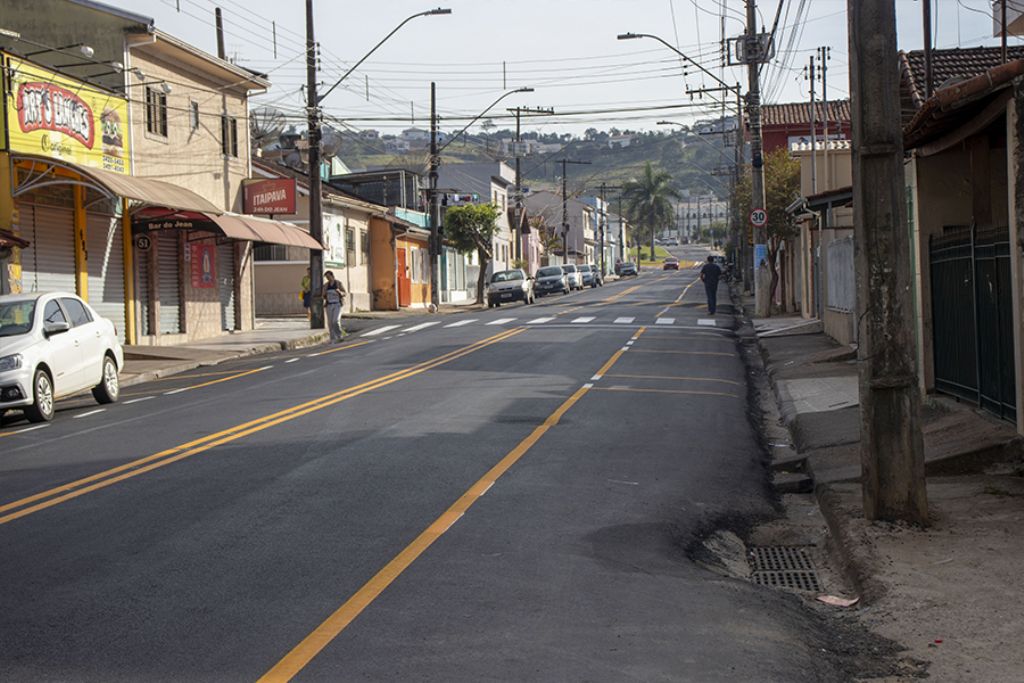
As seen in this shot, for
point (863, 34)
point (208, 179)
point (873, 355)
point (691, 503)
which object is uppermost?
point (208, 179)

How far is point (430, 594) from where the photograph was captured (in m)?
6.38

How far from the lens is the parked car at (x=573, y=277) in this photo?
73.8 meters

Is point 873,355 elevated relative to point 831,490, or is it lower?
elevated

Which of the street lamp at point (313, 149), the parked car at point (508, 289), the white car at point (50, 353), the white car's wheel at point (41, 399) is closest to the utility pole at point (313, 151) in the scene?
the street lamp at point (313, 149)

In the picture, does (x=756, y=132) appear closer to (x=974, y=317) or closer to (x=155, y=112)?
(x=155, y=112)

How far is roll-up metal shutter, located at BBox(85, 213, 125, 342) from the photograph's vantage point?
27.7 meters

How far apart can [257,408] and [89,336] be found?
3.72 meters

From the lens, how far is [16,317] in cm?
1633

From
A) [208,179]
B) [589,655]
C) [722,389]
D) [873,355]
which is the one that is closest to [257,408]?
[722,389]

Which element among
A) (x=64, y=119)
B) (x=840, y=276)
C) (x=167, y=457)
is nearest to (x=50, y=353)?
(x=167, y=457)

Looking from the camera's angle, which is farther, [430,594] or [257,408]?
[257,408]

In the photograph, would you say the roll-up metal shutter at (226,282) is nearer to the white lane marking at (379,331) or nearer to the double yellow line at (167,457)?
the white lane marking at (379,331)

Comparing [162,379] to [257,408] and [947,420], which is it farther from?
[947,420]

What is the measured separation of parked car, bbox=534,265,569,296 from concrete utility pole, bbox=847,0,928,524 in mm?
59291
